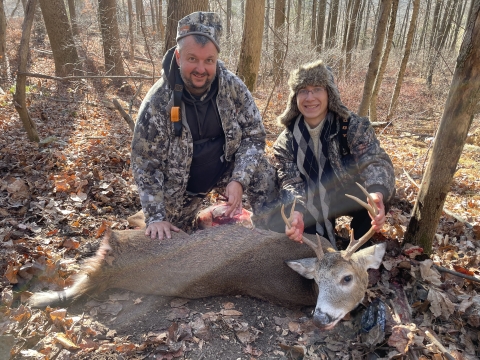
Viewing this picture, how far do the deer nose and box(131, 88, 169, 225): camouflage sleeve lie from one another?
1592 millimetres

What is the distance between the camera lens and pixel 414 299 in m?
3.01

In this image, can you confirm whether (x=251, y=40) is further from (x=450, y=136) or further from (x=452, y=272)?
(x=452, y=272)

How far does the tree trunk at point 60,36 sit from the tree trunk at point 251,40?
4717mm

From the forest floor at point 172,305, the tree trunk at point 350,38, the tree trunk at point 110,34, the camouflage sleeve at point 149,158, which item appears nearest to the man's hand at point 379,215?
the forest floor at point 172,305

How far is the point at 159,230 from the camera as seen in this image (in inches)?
126

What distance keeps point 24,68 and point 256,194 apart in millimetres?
3803

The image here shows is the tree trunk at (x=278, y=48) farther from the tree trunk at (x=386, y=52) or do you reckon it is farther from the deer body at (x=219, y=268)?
the deer body at (x=219, y=268)

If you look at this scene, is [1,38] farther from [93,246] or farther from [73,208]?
[93,246]

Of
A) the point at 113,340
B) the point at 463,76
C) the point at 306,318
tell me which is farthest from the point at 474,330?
the point at 113,340

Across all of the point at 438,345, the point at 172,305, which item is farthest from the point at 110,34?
the point at 438,345

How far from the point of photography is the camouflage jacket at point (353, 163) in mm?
3377

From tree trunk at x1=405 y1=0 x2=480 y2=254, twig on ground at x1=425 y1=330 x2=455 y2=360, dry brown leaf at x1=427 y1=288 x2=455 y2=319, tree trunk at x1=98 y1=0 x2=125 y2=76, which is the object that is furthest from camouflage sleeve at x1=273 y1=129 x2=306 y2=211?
tree trunk at x1=98 y1=0 x2=125 y2=76

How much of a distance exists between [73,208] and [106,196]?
424 mm

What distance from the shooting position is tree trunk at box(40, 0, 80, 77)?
9633 millimetres
